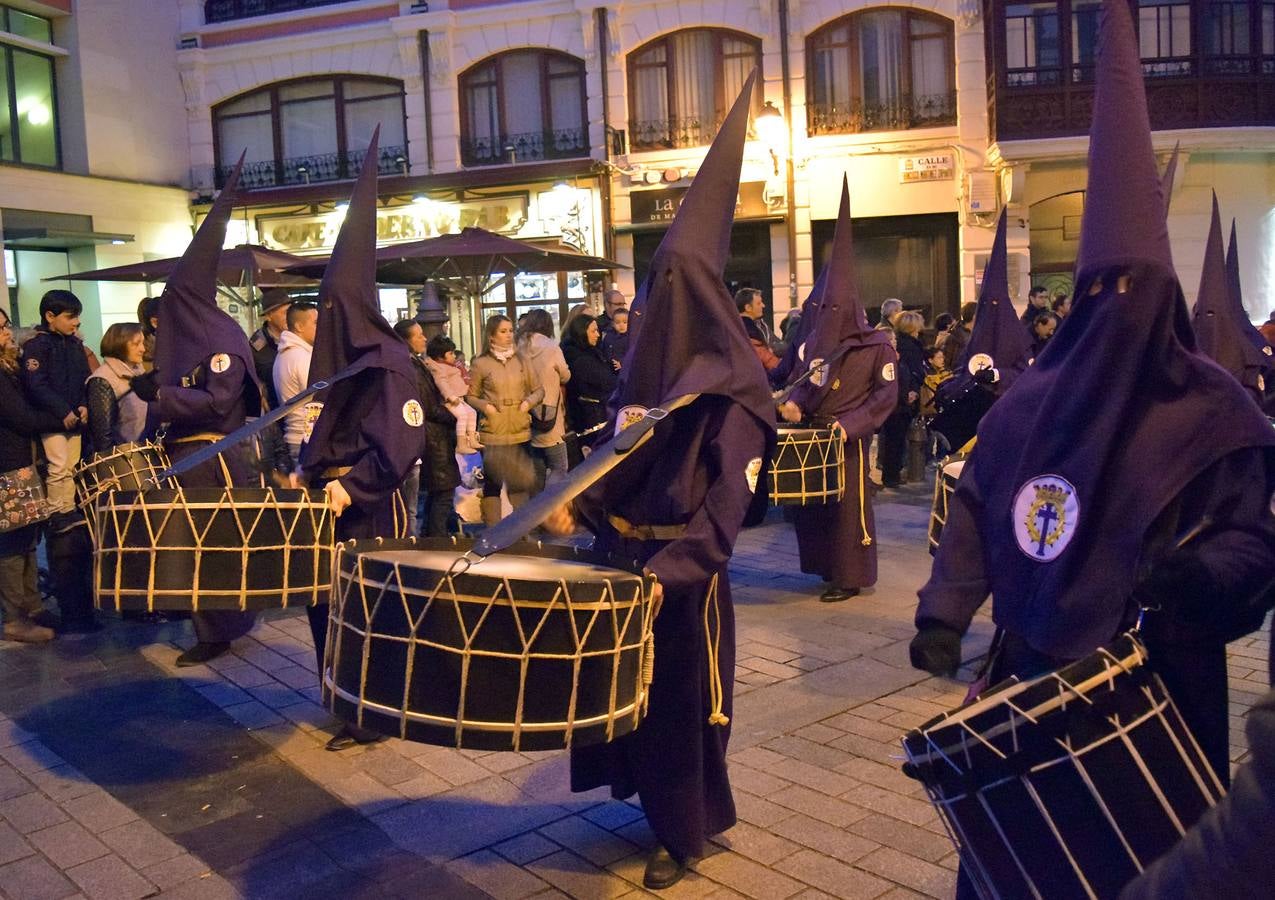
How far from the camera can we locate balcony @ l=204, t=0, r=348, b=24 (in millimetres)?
24109

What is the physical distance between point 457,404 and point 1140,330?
766 centimetres

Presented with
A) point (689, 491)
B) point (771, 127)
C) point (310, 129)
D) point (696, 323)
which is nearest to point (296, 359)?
point (696, 323)

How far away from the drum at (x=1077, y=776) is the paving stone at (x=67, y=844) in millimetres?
3577

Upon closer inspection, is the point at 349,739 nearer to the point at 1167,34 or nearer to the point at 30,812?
the point at 30,812

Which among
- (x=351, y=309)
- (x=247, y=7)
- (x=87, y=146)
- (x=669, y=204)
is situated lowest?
(x=351, y=309)

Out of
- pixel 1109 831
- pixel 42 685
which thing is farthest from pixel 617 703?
pixel 42 685

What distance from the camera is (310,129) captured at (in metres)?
24.8

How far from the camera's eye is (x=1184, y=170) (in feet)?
68.6

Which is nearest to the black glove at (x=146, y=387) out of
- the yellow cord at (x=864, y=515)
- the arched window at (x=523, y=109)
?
the yellow cord at (x=864, y=515)

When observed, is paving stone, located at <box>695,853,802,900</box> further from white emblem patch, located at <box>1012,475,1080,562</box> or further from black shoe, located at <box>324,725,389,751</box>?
black shoe, located at <box>324,725,389,751</box>

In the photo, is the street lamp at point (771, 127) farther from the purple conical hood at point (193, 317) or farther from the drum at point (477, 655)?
the drum at point (477, 655)

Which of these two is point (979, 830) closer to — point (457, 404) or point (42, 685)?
point (42, 685)

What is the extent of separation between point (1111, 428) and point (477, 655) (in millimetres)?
1585

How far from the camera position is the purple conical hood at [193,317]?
22.6 feet
